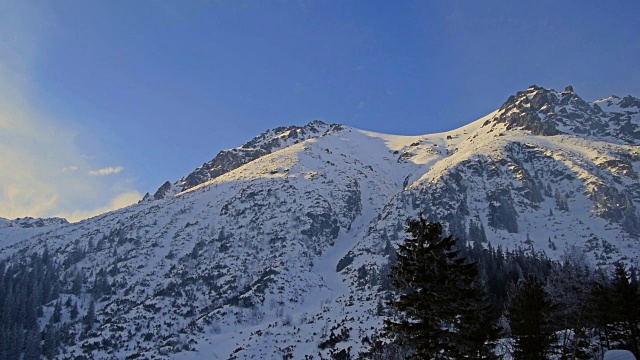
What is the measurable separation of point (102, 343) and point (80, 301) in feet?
149

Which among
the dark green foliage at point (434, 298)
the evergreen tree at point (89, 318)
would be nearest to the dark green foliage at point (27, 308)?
the evergreen tree at point (89, 318)

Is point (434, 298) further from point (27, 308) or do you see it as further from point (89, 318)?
point (27, 308)

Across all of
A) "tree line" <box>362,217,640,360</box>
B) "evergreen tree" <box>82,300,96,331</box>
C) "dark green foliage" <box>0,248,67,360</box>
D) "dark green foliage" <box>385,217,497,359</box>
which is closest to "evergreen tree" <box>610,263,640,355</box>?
"tree line" <box>362,217,640,360</box>

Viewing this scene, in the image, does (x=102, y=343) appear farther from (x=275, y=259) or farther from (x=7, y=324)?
(x=275, y=259)

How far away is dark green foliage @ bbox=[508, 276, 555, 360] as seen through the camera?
34.8m

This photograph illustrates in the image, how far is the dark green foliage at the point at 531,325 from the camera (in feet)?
114

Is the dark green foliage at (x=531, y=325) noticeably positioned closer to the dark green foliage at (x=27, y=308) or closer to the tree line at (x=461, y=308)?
the tree line at (x=461, y=308)

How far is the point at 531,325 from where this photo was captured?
3534 centimetres

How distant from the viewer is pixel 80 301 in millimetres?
171875

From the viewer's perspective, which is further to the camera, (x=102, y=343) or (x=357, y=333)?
(x=102, y=343)

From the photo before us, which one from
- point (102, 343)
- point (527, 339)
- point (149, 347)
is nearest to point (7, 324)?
point (102, 343)

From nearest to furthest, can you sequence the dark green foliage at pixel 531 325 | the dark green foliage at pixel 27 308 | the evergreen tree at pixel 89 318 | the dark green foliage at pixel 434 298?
the dark green foliage at pixel 434 298 → the dark green foliage at pixel 531 325 → the dark green foliage at pixel 27 308 → the evergreen tree at pixel 89 318

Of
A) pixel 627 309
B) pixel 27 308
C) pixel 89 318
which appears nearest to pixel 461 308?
pixel 627 309

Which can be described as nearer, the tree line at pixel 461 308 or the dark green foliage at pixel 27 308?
the tree line at pixel 461 308
